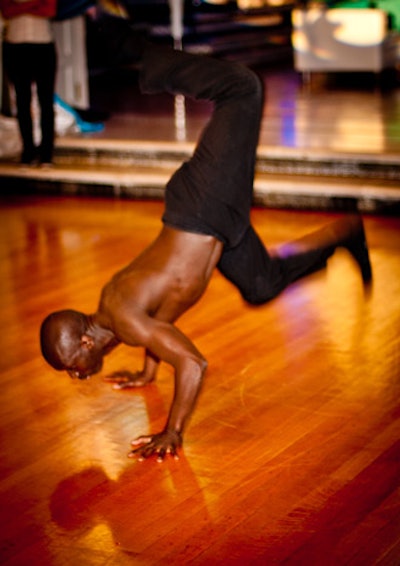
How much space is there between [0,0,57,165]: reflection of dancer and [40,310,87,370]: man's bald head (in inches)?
143

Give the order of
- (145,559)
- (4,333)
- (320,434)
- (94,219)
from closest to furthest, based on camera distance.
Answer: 1. (145,559)
2. (320,434)
3. (4,333)
4. (94,219)

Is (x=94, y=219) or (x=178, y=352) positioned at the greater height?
(x=178, y=352)

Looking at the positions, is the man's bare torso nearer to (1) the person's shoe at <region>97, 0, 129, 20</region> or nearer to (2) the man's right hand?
(2) the man's right hand

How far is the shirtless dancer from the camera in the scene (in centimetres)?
269

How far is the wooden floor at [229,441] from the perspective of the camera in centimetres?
229

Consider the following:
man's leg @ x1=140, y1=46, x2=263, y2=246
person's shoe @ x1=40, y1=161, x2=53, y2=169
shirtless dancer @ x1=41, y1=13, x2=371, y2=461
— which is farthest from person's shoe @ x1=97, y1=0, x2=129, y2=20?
person's shoe @ x1=40, y1=161, x2=53, y2=169

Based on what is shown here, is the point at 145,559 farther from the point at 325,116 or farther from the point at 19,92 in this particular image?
the point at 325,116

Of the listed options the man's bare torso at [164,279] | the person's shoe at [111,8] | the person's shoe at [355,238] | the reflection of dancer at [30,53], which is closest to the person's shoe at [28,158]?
the reflection of dancer at [30,53]

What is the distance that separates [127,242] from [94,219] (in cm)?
68

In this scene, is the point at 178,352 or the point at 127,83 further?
the point at 127,83

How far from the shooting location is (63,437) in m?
2.90

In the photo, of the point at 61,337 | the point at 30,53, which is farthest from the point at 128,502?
the point at 30,53

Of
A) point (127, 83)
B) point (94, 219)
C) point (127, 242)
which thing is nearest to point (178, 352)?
point (127, 242)

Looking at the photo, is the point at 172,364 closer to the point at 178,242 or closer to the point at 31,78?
the point at 178,242
